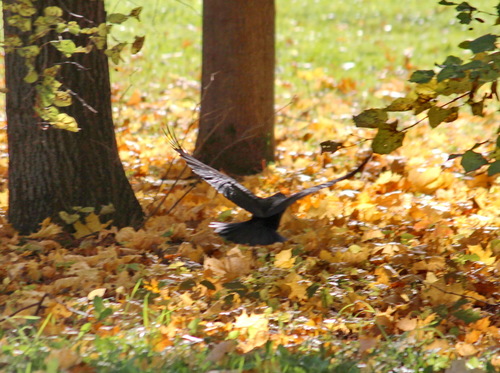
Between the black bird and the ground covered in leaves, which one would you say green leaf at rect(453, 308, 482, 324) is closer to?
the ground covered in leaves

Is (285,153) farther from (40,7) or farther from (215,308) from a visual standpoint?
(215,308)

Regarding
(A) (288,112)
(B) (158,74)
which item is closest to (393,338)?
(A) (288,112)


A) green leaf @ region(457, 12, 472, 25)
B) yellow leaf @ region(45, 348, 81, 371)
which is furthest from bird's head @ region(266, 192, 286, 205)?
yellow leaf @ region(45, 348, 81, 371)

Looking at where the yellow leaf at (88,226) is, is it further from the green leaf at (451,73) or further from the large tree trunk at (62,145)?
the green leaf at (451,73)

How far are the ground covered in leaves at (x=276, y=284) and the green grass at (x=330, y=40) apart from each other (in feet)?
12.3

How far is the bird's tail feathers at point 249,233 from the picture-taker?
3.66 m

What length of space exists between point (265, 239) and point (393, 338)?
909 mm

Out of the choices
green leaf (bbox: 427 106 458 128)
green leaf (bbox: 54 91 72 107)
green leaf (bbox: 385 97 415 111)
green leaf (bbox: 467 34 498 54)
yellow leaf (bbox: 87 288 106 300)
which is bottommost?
yellow leaf (bbox: 87 288 106 300)

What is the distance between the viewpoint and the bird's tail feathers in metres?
3.66

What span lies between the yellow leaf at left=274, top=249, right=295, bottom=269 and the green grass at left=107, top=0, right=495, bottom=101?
4814 millimetres

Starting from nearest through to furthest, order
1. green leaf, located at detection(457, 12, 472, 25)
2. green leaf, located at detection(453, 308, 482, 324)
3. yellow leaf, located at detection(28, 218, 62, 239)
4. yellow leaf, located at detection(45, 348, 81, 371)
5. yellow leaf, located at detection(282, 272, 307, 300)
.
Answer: yellow leaf, located at detection(45, 348, 81, 371)
green leaf, located at detection(457, 12, 472, 25)
green leaf, located at detection(453, 308, 482, 324)
yellow leaf, located at detection(282, 272, 307, 300)
yellow leaf, located at detection(28, 218, 62, 239)

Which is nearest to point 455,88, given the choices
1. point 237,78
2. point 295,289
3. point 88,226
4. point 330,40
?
point 295,289

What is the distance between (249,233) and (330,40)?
798cm

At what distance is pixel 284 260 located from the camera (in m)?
Result: 3.78
